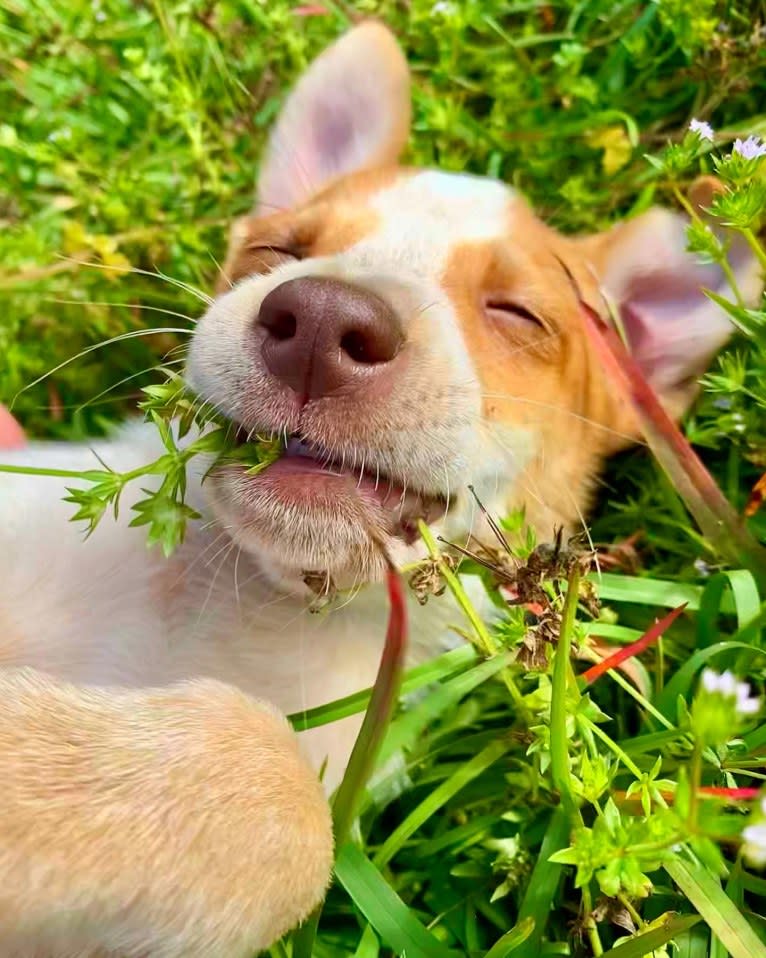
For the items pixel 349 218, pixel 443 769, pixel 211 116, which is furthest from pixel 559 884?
pixel 211 116

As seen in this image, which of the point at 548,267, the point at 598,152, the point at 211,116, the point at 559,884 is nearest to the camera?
the point at 559,884

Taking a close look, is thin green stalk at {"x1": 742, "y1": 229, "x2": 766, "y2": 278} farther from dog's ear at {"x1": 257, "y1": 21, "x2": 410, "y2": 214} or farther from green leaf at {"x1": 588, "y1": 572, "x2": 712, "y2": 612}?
dog's ear at {"x1": 257, "y1": 21, "x2": 410, "y2": 214}

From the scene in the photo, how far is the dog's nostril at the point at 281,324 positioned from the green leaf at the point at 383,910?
1106mm

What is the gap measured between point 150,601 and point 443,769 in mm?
899

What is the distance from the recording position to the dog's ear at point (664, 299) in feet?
8.33

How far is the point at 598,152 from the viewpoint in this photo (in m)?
3.33

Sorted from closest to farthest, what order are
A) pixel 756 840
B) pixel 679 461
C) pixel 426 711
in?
pixel 756 840 → pixel 426 711 → pixel 679 461

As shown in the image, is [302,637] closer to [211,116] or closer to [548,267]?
[548,267]

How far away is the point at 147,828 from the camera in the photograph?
136 centimetres

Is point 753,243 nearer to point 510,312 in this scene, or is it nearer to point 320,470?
point 510,312

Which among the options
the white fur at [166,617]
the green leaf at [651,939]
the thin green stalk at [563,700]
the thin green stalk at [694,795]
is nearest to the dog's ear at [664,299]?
the white fur at [166,617]

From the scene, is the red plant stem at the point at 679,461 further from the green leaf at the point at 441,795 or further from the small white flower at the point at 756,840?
the small white flower at the point at 756,840

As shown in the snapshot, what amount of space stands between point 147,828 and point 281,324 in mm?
926

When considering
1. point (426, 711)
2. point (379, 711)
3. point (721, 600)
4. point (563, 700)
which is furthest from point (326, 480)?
point (721, 600)
